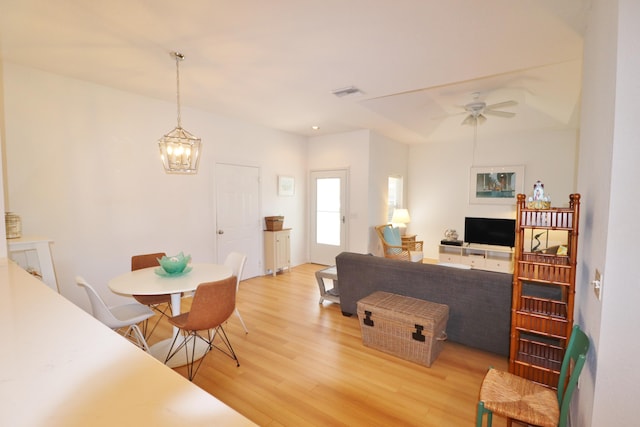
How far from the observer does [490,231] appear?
5984mm

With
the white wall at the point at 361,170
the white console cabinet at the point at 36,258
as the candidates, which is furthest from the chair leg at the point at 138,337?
the white wall at the point at 361,170

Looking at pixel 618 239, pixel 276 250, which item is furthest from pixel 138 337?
pixel 618 239

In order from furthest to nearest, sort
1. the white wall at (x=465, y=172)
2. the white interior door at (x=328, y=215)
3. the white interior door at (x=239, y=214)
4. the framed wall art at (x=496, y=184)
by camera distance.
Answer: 1. the white interior door at (x=328, y=215)
2. the framed wall art at (x=496, y=184)
3. the white wall at (x=465, y=172)
4. the white interior door at (x=239, y=214)

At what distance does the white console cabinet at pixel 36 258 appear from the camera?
8.39 feet

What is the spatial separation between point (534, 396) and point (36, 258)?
12.7 feet

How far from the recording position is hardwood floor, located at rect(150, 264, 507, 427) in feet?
6.55

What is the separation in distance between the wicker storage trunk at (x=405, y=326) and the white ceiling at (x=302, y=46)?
2.30 metres

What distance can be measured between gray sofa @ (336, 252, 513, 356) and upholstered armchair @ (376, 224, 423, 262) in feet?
8.05

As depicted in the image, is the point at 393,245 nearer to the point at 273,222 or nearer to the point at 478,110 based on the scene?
the point at 273,222

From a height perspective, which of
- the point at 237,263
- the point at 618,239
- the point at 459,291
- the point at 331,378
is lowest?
the point at 331,378

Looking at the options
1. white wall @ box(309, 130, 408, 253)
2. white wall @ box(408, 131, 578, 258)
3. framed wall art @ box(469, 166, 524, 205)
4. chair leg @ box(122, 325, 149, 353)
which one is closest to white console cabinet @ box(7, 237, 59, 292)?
chair leg @ box(122, 325, 149, 353)

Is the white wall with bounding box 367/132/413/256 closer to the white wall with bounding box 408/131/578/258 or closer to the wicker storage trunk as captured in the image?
the white wall with bounding box 408/131/578/258

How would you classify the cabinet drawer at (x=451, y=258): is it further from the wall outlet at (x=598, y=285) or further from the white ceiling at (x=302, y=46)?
the wall outlet at (x=598, y=285)

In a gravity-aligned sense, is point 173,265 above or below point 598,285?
below
